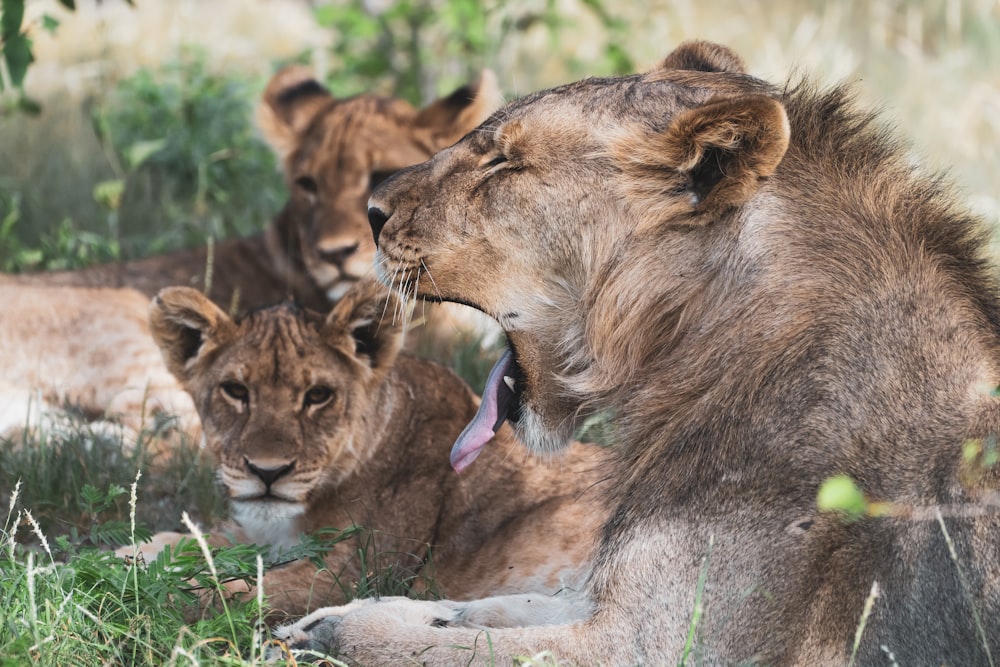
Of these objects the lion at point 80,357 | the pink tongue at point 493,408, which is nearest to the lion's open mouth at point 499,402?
the pink tongue at point 493,408

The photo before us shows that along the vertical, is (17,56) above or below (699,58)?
below

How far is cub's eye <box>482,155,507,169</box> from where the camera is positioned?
345 cm

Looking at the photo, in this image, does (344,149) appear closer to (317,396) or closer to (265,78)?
(317,396)

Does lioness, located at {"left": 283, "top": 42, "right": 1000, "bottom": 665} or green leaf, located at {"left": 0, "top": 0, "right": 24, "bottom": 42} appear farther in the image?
green leaf, located at {"left": 0, "top": 0, "right": 24, "bottom": 42}

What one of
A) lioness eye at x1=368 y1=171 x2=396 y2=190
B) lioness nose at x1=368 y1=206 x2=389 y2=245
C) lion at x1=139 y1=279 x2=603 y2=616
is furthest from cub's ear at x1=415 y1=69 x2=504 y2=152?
lioness nose at x1=368 y1=206 x2=389 y2=245

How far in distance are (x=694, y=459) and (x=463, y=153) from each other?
1033 millimetres

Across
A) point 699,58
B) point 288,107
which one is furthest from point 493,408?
point 288,107

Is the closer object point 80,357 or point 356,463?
point 356,463

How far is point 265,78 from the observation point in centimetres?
1056

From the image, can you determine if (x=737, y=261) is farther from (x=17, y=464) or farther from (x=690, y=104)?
(x=17, y=464)

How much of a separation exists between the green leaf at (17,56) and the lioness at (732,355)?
2.16 m

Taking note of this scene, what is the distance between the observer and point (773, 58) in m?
A: 10.7

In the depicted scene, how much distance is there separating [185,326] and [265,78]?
6.25 meters

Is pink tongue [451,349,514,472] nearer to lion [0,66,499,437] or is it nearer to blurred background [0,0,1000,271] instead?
lion [0,66,499,437]
